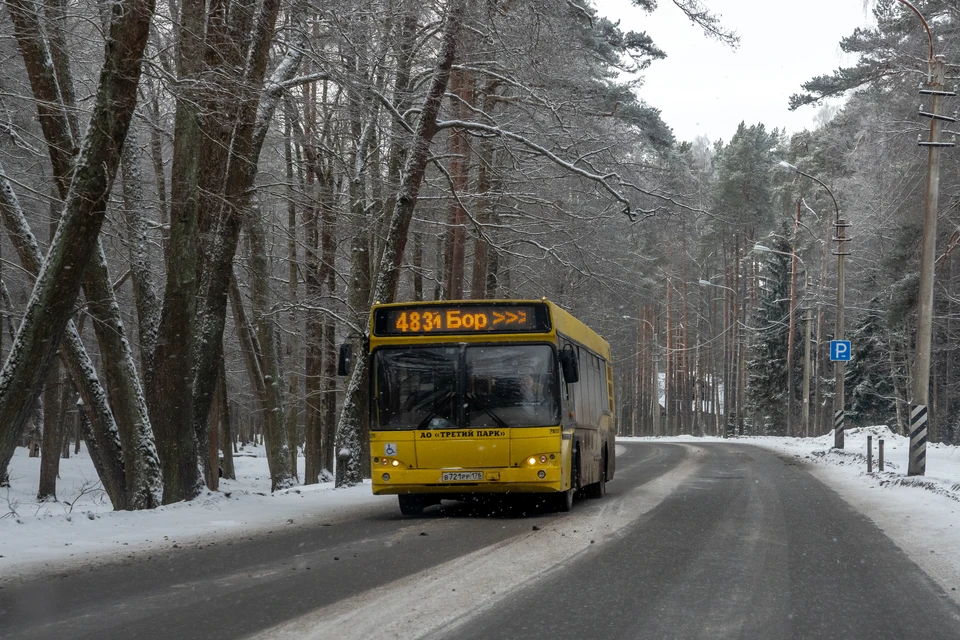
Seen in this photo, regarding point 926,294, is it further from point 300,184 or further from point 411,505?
point 300,184

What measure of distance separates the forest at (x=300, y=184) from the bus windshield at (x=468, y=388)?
303 cm

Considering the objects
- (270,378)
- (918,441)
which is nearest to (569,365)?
(918,441)

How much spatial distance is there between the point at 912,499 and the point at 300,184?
1138 cm

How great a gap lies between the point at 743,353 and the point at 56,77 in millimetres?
65853

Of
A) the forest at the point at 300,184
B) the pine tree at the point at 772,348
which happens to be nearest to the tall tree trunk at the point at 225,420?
the forest at the point at 300,184

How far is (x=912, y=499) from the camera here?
16.4m

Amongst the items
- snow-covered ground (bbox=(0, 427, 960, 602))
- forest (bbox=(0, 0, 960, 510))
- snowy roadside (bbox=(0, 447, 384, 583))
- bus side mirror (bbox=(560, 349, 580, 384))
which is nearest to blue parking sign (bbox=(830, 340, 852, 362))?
forest (bbox=(0, 0, 960, 510))

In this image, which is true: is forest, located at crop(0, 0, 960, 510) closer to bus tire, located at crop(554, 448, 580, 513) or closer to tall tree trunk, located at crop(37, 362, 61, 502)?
tall tree trunk, located at crop(37, 362, 61, 502)

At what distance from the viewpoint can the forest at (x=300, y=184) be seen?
1240 cm

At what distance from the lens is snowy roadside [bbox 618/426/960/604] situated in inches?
388

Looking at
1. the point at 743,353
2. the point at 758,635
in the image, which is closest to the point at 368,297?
the point at 758,635

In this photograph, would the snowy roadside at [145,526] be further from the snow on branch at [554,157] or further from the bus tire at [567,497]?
the snow on branch at [554,157]

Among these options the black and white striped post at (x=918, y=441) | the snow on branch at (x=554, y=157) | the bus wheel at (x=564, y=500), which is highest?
the snow on branch at (x=554, y=157)

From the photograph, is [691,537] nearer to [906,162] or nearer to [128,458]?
Answer: [128,458]
